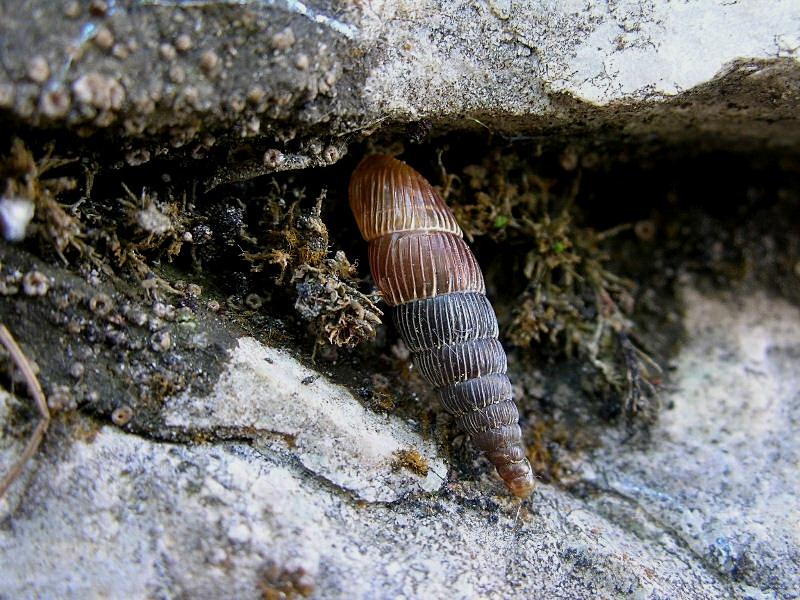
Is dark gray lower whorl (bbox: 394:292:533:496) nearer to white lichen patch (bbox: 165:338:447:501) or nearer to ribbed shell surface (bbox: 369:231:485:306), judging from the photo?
ribbed shell surface (bbox: 369:231:485:306)

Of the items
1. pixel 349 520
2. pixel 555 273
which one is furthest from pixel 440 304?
pixel 555 273

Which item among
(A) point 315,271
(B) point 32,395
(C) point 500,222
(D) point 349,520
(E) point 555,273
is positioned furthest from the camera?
(E) point 555,273

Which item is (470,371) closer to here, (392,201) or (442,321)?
(442,321)

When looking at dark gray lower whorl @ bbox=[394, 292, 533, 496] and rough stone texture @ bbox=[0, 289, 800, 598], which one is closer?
rough stone texture @ bbox=[0, 289, 800, 598]

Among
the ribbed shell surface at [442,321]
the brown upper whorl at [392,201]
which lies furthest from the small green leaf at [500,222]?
the ribbed shell surface at [442,321]

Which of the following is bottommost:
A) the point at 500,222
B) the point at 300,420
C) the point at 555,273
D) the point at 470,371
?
the point at 300,420

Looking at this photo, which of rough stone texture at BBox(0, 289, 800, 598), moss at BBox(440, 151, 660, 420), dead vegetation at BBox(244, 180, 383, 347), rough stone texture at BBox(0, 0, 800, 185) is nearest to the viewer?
rough stone texture at BBox(0, 0, 800, 185)

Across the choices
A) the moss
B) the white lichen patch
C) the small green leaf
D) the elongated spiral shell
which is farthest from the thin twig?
the small green leaf
